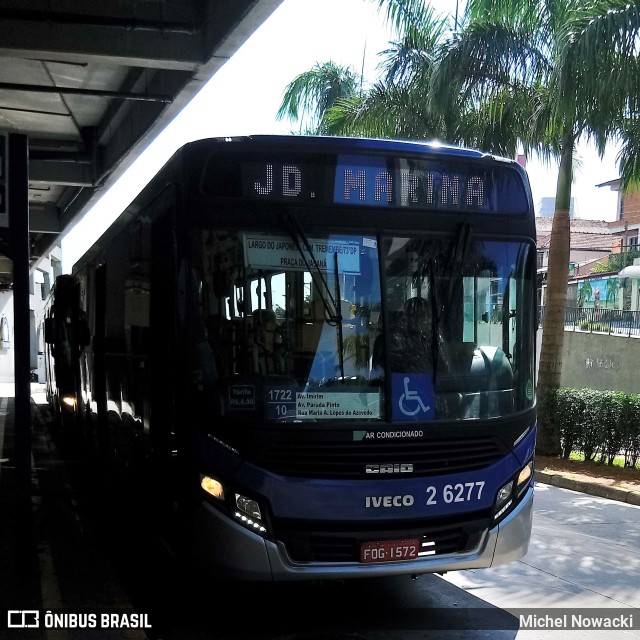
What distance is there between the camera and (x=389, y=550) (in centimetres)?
514

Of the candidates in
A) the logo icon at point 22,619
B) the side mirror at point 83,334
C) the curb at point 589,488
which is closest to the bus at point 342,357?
the logo icon at point 22,619

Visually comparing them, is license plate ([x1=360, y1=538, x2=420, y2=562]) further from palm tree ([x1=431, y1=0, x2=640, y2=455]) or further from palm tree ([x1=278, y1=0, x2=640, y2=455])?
palm tree ([x1=431, y1=0, x2=640, y2=455])

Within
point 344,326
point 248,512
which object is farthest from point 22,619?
point 344,326

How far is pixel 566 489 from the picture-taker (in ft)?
38.6

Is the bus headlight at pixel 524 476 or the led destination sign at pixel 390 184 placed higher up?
the led destination sign at pixel 390 184

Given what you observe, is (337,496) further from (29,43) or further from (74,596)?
(29,43)

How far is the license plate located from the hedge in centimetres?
816

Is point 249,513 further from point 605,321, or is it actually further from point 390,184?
point 605,321

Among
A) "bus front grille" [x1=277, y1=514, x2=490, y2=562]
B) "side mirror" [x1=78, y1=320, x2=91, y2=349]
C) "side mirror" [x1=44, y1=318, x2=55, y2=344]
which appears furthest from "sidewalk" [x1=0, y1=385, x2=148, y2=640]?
"side mirror" [x1=44, y1=318, x2=55, y2=344]

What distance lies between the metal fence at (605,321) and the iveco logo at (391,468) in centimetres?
1969

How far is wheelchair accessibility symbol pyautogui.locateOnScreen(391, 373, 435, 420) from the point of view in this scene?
5262 millimetres

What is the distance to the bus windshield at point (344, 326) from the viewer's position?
5.11m

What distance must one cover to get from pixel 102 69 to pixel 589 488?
909 centimetres

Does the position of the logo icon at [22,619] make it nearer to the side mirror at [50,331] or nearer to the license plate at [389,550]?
the license plate at [389,550]
